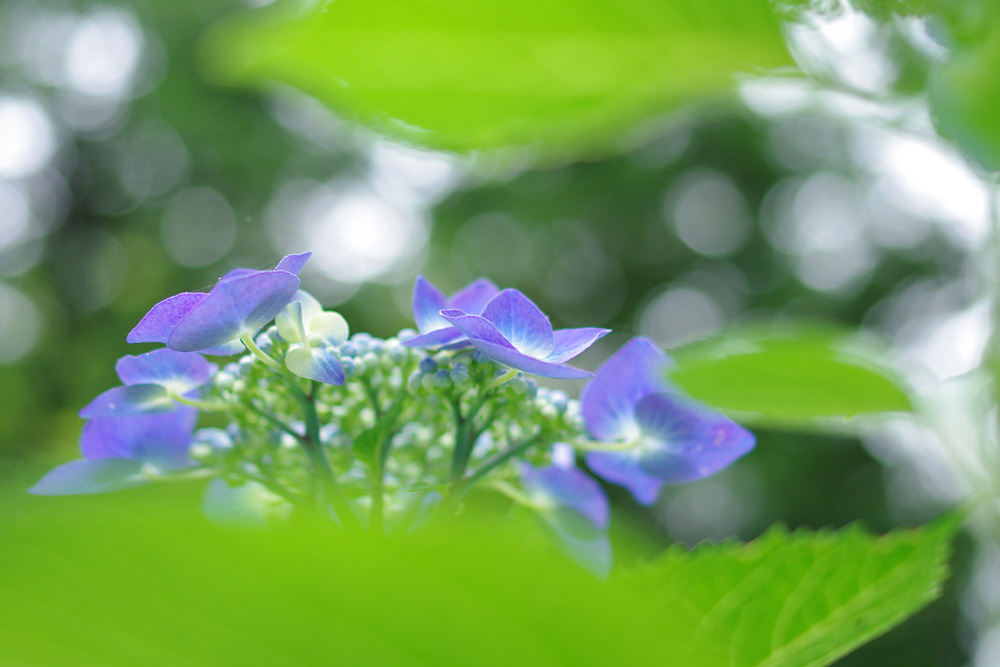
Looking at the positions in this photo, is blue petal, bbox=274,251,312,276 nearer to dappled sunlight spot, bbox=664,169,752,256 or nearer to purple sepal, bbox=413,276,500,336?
purple sepal, bbox=413,276,500,336

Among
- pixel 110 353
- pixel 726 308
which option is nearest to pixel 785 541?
pixel 110 353

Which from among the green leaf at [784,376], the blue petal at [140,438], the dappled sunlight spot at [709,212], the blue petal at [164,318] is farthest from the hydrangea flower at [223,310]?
the dappled sunlight spot at [709,212]

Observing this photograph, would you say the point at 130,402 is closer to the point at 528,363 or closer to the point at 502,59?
the point at 528,363

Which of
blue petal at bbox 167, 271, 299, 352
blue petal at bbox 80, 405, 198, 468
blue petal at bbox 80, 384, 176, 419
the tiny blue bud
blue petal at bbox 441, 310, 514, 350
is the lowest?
blue petal at bbox 80, 405, 198, 468

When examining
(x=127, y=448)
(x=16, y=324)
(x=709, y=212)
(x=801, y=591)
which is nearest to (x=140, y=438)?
(x=127, y=448)

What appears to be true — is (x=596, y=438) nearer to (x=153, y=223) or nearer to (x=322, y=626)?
(x=322, y=626)

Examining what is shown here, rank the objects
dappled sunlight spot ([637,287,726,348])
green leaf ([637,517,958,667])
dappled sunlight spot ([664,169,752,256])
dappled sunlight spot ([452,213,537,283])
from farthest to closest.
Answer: dappled sunlight spot ([664,169,752,256])
dappled sunlight spot ([637,287,726,348])
dappled sunlight spot ([452,213,537,283])
green leaf ([637,517,958,667])

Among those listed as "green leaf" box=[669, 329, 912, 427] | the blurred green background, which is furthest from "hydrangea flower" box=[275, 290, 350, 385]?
the blurred green background
